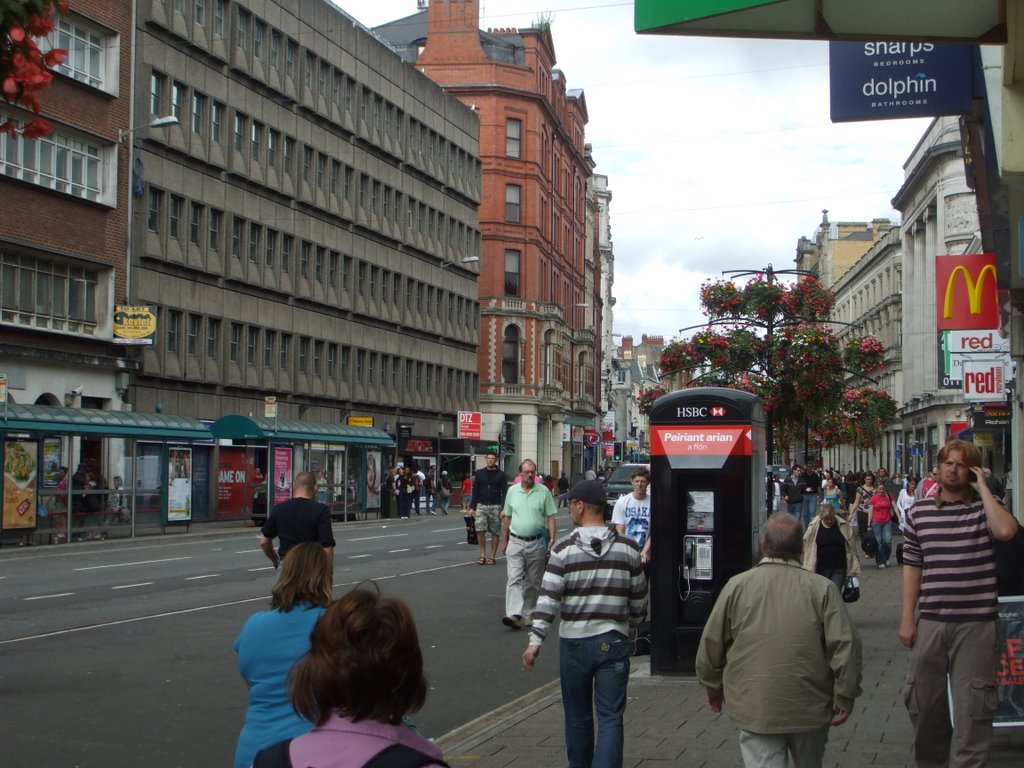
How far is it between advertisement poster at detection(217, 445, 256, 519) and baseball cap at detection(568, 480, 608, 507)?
104ft

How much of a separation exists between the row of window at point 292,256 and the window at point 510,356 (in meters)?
5.93

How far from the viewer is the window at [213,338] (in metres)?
47.1

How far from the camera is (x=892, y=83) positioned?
36.0 ft

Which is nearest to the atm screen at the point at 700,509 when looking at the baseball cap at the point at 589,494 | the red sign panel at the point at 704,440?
the red sign panel at the point at 704,440

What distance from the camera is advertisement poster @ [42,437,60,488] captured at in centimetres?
3039

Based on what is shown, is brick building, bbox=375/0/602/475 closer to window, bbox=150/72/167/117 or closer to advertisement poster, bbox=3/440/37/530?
window, bbox=150/72/167/117

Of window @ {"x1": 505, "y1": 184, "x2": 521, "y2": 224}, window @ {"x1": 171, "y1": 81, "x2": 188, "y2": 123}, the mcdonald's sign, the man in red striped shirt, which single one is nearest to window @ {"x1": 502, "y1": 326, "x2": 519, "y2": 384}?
window @ {"x1": 505, "y1": 184, "x2": 521, "y2": 224}

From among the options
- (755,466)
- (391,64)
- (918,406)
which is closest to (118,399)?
(391,64)

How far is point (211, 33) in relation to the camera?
46.5m

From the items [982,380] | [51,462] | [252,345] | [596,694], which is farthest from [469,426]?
[596,694]

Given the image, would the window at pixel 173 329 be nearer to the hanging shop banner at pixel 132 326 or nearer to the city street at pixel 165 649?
the hanging shop banner at pixel 132 326

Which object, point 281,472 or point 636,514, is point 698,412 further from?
point 281,472

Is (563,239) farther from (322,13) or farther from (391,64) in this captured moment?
(322,13)

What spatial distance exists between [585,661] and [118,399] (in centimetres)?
3563
